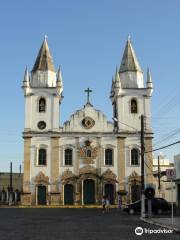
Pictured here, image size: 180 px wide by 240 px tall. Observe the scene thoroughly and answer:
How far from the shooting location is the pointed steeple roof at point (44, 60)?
58737mm

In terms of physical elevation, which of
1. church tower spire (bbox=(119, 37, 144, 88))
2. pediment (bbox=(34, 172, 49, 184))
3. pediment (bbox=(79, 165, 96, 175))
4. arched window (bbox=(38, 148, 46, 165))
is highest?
church tower spire (bbox=(119, 37, 144, 88))

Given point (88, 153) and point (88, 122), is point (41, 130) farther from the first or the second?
point (88, 153)

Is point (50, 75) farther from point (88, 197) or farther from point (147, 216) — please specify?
point (147, 216)

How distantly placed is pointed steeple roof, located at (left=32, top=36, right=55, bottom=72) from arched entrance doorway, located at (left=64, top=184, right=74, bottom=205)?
14549 mm

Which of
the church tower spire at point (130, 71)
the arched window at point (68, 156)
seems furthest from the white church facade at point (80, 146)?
the church tower spire at point (130, 71)

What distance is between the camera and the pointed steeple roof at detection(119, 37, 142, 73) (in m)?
59.6

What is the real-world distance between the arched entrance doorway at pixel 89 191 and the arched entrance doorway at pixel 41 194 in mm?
4533

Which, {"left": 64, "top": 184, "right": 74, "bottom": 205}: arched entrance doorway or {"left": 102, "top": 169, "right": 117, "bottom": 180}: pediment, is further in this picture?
{"left": 102, "top": 169, "right": 117, "bottom": 180}: pediment

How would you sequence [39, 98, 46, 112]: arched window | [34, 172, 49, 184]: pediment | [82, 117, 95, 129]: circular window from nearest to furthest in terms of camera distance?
[34, 172, 49, 184]: pediment
[82, 117, 95, 129]: circular window
[39, 98, 46, 112]: arched window

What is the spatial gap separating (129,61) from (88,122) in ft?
32.1

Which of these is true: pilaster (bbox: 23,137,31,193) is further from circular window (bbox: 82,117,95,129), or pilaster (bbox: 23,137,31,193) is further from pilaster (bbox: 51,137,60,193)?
circular window (bbox: 82,117,95,129)

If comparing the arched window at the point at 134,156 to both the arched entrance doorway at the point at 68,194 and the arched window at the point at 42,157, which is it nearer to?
the arched entrance doorway at the point at 68,194

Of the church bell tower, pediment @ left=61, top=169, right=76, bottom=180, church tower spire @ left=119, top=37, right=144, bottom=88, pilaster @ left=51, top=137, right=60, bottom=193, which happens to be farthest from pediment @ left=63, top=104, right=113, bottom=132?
church tower spire @ left=119, top=37, right=144, bottom=88

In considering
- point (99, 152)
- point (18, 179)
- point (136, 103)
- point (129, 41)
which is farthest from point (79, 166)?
point (18, 179)
